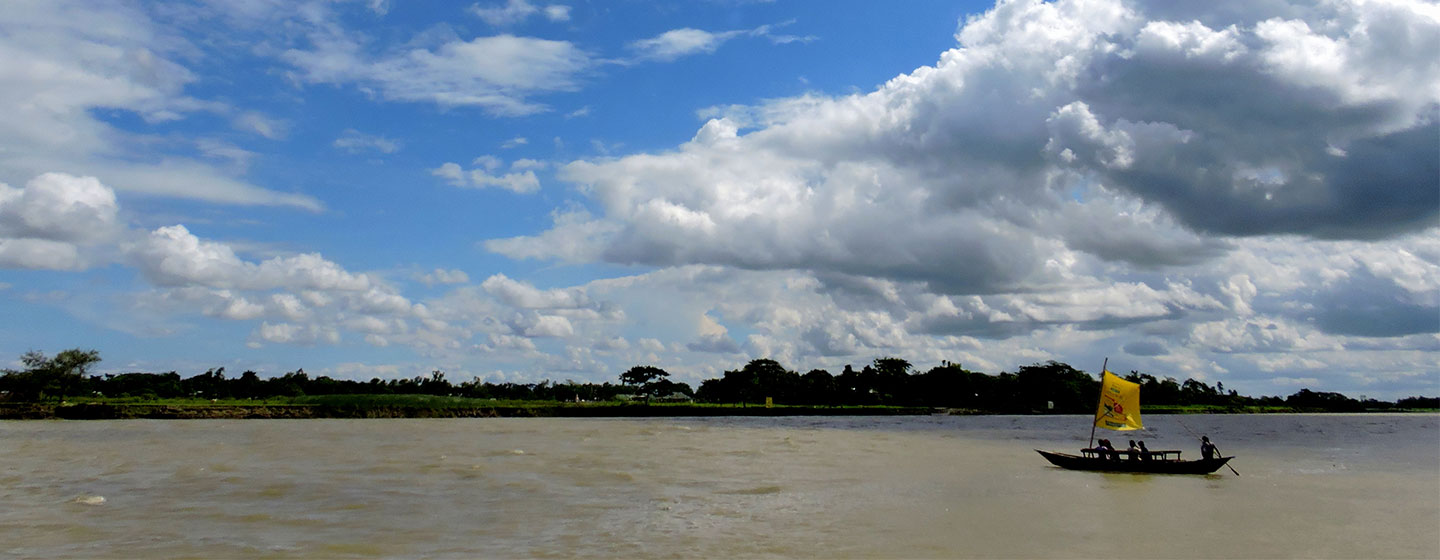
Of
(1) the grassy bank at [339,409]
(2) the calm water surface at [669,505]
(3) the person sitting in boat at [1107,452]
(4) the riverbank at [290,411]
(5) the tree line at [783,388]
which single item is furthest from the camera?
(5) the tree line at [783,388]

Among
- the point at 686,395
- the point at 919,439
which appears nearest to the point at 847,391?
the point at 686,395

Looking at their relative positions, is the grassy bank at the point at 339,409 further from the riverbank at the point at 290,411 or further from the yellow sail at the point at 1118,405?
the yellow sail at the point at 1118,405

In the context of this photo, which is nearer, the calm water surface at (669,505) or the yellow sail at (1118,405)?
the calm water surface at (669,505)

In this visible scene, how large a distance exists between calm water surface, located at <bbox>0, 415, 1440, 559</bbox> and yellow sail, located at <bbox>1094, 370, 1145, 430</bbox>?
315 centimetres

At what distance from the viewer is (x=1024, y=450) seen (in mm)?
53625

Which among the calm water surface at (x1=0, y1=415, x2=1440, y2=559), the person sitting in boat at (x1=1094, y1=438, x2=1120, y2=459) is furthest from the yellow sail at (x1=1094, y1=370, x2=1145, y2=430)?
the calm water surface at (x1=0, y1=415, x2=1440, y2=559)

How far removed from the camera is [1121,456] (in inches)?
1601

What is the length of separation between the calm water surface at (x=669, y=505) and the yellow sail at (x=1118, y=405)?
10.3 ft

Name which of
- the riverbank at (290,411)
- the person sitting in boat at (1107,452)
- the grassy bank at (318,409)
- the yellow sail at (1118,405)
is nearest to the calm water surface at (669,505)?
the person sitting in boat at (1107,452)

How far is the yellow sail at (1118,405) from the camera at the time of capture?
1528 inches

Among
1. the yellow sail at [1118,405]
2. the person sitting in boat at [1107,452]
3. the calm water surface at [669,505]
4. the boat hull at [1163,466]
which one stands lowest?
the calm water surface at [669,505]

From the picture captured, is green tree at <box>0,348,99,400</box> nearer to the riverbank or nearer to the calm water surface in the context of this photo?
the riverbank

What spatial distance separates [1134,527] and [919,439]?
42.9 m

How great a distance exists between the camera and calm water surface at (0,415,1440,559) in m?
19.6
